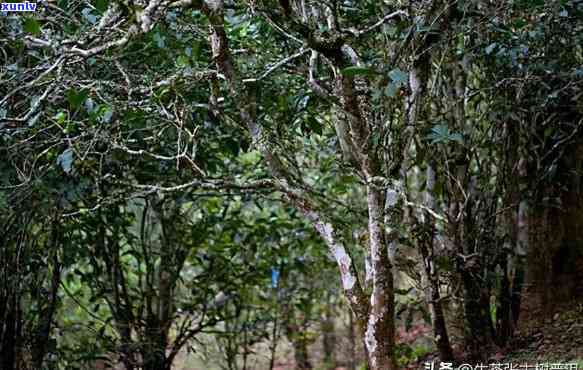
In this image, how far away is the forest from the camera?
2580 mm

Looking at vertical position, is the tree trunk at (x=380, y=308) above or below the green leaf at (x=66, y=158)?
below

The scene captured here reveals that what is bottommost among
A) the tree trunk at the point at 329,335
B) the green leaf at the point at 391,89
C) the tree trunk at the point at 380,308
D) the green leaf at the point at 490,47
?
the tree trunk at the point at 380,308

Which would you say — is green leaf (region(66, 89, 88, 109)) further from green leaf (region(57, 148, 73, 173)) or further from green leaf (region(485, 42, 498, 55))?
green leaf (region(485, 42, 498, 55))

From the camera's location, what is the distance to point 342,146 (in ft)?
10.1

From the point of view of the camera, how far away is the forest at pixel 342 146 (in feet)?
8.46

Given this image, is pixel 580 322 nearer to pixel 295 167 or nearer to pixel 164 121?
pixel 295 167

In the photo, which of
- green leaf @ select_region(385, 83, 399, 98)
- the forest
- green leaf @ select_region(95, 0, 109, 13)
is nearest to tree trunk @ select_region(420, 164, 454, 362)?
the forest

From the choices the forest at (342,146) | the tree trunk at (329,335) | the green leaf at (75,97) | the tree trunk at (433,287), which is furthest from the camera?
the tree trunk at (329,335)

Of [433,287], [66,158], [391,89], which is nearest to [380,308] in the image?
[391,89]

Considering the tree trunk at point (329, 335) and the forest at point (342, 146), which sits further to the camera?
the tree trunk at point (329, 335)

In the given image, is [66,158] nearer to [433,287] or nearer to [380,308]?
[380,308]

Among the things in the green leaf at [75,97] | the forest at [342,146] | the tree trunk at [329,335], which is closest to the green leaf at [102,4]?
the forest at [342,146]

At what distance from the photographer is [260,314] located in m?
5.85

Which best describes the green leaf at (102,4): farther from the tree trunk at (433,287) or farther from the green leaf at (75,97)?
the tree trunk at (433,287)
